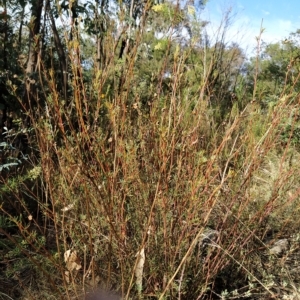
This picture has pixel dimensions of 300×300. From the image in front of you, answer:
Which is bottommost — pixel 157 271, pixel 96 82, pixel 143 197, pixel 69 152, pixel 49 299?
pixel 49 299

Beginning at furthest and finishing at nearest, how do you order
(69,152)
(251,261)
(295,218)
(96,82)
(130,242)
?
(295,218) < (251,261) < (130,242) < (69,152) < (96,82)

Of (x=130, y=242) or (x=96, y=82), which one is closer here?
(x=96, y=82)

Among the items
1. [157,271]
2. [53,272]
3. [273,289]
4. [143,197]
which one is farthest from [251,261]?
[53,272]

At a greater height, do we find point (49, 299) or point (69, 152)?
point (69, 152)

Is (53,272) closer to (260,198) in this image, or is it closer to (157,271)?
(157,271)

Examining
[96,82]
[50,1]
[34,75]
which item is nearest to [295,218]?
[96,82]

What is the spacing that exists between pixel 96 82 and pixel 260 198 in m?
1.83

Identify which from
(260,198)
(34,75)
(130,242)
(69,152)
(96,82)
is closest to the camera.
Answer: (96,82)

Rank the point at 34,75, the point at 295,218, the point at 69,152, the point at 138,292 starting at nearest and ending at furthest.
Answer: the point at 69,152
the point at 138,292
the point at 295,218
the point at 34,75

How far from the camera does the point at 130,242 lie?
5.75ft

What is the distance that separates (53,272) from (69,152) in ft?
2.73

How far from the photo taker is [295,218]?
2516mm

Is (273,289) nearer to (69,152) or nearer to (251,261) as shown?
(251,261)

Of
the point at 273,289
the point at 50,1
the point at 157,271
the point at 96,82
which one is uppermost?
the point at 50,1
